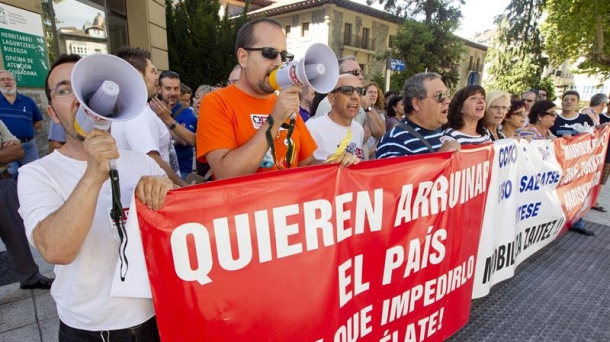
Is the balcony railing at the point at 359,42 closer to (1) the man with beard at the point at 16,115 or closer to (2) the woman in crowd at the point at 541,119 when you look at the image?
(2) the woman in crowd at the point at 541,119

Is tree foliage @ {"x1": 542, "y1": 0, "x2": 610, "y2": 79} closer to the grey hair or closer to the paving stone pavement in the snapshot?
the paving stone pavement

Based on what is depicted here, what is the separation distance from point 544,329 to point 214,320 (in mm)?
2569

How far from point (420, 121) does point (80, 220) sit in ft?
7.58

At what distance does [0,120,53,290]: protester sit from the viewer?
9.41ft

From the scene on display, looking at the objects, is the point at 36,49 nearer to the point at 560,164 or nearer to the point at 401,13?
the point at 560,164

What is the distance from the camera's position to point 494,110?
3.50 m

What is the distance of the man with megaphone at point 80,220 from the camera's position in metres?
1.08

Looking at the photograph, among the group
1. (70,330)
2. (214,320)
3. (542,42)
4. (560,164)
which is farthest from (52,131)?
(542,42)

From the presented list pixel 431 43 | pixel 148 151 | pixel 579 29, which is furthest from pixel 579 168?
pixel 431 43

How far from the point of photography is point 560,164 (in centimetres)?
389

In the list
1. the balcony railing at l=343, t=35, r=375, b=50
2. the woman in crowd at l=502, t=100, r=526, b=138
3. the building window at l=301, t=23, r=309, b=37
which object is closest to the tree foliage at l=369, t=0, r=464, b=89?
the balcony railing at l=343, t=35, r=375, b=50

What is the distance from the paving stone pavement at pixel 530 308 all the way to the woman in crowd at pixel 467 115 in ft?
4.51

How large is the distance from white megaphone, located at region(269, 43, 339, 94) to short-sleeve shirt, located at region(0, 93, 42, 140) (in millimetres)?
3705

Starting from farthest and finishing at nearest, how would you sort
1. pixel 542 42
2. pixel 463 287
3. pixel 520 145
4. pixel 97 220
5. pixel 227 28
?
1. pixel 542 42
2. pixel 227 28
3. pixel 520 145
4. pixel 463 287
5. pixel 97 220
